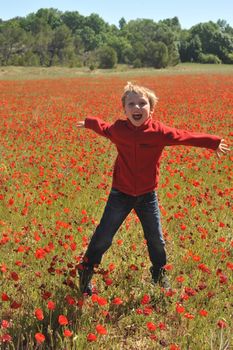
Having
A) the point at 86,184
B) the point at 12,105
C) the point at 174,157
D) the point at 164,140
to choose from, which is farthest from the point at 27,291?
the point at 12,105

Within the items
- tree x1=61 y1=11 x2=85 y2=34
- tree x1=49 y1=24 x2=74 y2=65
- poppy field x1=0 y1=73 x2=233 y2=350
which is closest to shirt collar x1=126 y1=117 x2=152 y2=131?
poppy field x1=0 y1=73 x2=233 y2=350

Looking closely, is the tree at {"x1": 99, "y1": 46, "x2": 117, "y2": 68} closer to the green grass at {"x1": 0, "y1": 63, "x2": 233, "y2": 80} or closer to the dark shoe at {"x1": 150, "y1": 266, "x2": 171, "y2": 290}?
the green grass at {"x1": 0, "y1": 63, "x2": 233, "y2": 80}

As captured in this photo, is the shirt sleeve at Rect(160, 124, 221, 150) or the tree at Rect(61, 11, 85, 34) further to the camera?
the tree at Rect(61, 11, 85, 34)

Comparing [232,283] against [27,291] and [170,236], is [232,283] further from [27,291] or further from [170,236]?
[27,291]

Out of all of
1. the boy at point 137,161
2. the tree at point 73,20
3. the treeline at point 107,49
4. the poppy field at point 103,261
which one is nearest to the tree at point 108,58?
the treeline at point 107,49

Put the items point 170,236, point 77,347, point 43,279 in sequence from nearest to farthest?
point 77,347
point 43,279
point 170,236

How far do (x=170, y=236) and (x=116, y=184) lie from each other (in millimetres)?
1697

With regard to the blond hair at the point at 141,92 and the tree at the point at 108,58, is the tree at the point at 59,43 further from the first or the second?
the blond hair at the point at 141,92

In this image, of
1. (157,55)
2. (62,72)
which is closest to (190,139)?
(62,72)

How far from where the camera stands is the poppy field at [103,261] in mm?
3180

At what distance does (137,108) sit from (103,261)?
1.78 meters

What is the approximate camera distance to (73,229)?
16.8 ft

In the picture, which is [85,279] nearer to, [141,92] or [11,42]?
[141,92]

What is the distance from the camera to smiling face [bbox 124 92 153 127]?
345cm
